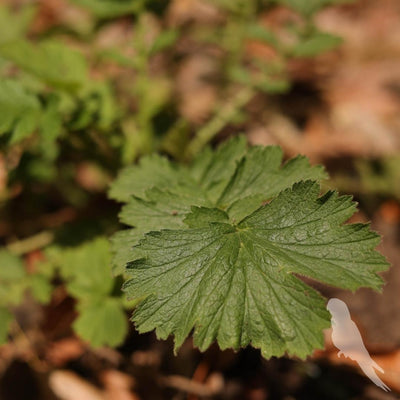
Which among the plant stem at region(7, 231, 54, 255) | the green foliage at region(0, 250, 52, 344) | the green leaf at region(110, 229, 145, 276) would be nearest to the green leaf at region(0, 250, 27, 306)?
the green foliage at region(0, 250, 52, 344)

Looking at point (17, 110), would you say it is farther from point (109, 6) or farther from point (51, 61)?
point (109, 6)

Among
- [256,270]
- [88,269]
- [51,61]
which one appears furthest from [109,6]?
[256,270]

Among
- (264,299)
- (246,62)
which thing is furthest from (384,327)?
(246,62)

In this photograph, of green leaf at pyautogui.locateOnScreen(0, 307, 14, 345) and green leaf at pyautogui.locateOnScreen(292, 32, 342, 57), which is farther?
green leaf at pyautogui.locateOnScreen(292, 32, 342, 57)

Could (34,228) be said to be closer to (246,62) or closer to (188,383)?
(188,383)

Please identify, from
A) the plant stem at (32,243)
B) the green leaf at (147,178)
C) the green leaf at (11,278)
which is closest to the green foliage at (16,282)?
the green leaf at (11,278)

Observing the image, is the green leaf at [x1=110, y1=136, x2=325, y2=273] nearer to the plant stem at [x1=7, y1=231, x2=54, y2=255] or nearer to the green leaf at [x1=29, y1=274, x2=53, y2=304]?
the green leaf at [x1=29, y1=274, x2=53, y2=304]
